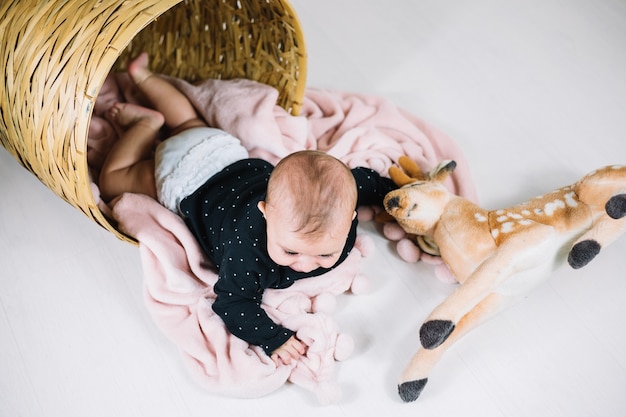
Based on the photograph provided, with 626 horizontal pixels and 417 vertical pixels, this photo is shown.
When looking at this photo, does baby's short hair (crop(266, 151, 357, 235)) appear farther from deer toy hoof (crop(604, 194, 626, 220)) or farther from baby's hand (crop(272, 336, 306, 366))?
deer toy hoof (crop(604, 194, 626, 220))

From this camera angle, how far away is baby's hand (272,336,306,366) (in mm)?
1191

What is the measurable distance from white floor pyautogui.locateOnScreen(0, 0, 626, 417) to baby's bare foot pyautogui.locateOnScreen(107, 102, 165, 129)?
213 mm

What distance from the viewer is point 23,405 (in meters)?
1.17

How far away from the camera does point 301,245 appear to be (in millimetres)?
1077

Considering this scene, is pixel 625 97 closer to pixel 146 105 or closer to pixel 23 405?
pixel 146 105

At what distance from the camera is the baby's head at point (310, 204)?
1040 millimetres

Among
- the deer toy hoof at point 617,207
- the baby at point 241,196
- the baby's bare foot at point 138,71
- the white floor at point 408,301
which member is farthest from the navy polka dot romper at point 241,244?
the deer toy hoof at point 617,207

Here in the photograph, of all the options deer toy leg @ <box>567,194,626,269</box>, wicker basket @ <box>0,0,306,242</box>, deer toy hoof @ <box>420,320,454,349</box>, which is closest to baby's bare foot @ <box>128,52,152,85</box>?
wicker basket @ <box>0,0,306,242</box>

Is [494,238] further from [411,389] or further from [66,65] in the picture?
[66,65]

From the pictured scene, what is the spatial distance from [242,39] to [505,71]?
687 millimetres

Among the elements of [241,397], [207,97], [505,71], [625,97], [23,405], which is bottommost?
[23,405]

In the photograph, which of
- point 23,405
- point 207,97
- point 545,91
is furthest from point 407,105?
point 23,405

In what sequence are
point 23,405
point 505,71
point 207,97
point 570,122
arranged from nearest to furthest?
point 23,405 → point 207,97 → point 570,122 → point 505,71

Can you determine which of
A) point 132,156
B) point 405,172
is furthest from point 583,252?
point 132,156
